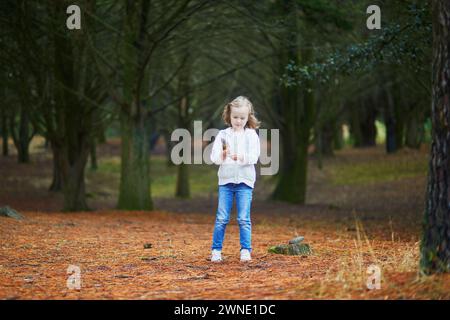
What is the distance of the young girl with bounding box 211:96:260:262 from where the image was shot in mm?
6734

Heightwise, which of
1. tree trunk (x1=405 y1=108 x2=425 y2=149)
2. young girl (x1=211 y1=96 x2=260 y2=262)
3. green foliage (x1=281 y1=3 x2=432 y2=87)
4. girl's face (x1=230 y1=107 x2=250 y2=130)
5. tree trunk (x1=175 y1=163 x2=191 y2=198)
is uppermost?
green foliage (x1=281 y1=3 x2=432 y2=87)

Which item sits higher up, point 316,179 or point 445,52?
point 445,52

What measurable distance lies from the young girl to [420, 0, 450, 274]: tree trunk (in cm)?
192

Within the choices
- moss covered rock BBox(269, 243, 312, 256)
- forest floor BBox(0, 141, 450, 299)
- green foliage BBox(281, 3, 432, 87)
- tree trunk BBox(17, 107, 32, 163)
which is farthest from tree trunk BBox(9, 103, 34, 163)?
moss covered rock BBox(269, 243, 312, 256)

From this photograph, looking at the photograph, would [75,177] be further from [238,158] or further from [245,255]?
[238,158]

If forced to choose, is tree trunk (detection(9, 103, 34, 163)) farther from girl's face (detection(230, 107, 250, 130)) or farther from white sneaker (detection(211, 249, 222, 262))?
girl's face (detection(230, 107, 250, 130))

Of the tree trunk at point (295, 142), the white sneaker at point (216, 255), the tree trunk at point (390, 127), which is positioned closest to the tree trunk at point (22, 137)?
the tree trunk at point (295, 142)

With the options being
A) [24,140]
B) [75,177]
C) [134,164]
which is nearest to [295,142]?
[134,164]

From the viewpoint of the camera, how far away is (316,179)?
108 ft

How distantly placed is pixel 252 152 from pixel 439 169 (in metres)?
2.03
